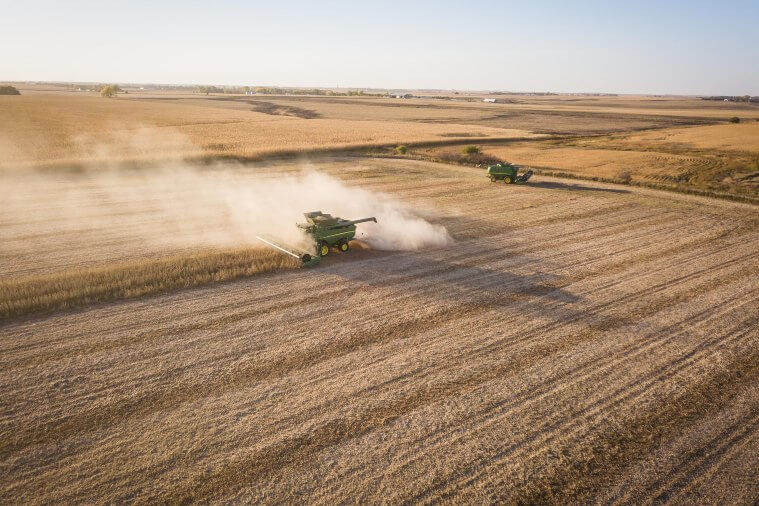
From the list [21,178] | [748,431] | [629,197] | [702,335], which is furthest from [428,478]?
[21,178]

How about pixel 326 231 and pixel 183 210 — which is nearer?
pixel 326 231

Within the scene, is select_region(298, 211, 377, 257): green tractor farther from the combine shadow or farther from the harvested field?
the harvested field

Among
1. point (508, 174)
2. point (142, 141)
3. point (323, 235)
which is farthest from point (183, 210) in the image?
point (142, 141)

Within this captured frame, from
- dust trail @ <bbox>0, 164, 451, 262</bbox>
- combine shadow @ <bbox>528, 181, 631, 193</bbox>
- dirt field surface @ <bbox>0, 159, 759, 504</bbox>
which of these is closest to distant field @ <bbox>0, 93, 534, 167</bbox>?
dust trail @ <bbox>0, 164, 451, 262</bbox>

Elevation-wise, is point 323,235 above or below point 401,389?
above

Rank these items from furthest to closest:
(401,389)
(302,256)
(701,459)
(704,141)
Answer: (704,141) < (302,256) < (401,389) < (701,459)

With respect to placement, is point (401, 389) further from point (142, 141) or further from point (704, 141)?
point (704, 141)

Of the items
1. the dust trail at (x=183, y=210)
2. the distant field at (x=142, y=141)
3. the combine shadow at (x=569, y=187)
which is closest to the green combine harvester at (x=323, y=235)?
the dust trail at (x=183, y=210)
